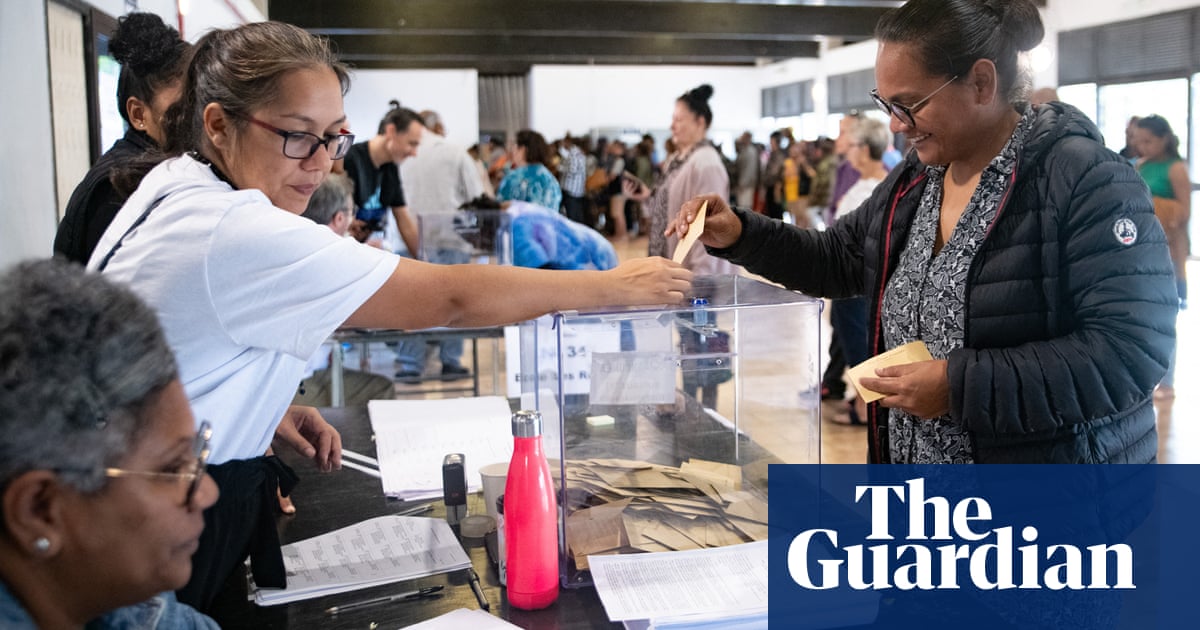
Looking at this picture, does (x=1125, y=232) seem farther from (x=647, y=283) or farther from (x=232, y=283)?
(x=232, y=283)

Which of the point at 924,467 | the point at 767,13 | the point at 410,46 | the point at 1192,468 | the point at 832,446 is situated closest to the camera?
the point at 924,467

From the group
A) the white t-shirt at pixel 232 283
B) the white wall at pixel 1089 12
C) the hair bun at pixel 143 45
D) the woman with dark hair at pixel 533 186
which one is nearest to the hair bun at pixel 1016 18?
the white t-shirt at pixel 232 283

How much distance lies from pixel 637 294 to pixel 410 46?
1474 cm

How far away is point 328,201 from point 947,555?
2604 millimetres

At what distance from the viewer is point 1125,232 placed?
143 cm

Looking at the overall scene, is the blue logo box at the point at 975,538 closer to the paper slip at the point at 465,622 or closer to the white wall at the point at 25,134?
the paper slip at the point at 465,622

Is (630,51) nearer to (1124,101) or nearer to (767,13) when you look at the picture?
(767,13)

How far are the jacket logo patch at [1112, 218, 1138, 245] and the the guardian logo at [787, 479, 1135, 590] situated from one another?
0.47 meters

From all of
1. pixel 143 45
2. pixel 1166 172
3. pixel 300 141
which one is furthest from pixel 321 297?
pixel 1166 172

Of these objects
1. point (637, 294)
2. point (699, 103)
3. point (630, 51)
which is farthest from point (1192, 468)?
point (630, 51)

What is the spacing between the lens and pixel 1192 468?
3777 millimetres

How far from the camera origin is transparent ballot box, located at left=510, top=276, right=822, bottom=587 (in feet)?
4.67

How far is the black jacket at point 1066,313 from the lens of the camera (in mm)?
1425

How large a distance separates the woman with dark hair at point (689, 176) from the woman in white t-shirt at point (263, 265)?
2906 millimetres
